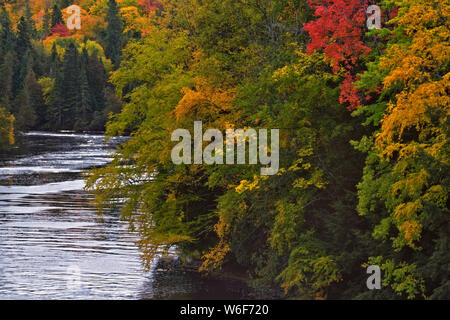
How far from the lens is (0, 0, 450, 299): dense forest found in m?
20.0

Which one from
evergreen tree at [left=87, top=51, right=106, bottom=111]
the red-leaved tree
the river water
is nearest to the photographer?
the red-leaved tree

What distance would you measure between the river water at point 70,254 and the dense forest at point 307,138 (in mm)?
1750

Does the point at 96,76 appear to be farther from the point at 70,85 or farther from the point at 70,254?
the point at 70,254

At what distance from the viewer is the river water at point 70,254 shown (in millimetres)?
30422

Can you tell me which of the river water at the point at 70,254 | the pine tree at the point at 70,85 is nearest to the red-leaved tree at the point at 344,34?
the river water at the point at 70,254

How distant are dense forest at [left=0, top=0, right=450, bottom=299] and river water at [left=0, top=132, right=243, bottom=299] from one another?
5.74 ft

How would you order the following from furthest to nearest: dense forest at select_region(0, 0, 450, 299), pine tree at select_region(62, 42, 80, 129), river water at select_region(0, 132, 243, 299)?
pine tree at select_region(62, 42, 80, 129) < river water at select_region(0, 132, 243, 299) < dense forest at select_region(0, 0, 450, 299)

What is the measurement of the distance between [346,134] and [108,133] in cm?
1596

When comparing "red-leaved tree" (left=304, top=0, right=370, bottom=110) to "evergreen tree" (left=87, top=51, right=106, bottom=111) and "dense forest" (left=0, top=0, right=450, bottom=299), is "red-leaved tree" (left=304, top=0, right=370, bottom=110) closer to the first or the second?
"dense forest" (left=0, top=0, right=450, bottom=299)

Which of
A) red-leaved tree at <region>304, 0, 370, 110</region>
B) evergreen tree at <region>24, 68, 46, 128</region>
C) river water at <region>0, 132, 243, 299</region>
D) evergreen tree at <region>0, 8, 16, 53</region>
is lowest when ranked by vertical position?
river water at <region>0, 132, 243, 299</region>

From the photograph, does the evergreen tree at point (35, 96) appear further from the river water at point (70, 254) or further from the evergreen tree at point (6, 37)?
the river water at point (70, 254)

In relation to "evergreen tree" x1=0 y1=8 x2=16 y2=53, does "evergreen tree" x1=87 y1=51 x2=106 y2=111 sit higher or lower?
lower

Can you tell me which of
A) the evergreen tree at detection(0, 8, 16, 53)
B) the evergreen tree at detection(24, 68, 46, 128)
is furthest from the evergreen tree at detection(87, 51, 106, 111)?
the evergreen tree at detection(0, 8, 16, 53)

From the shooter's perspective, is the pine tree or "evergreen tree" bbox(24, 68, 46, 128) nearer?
the pine tree
